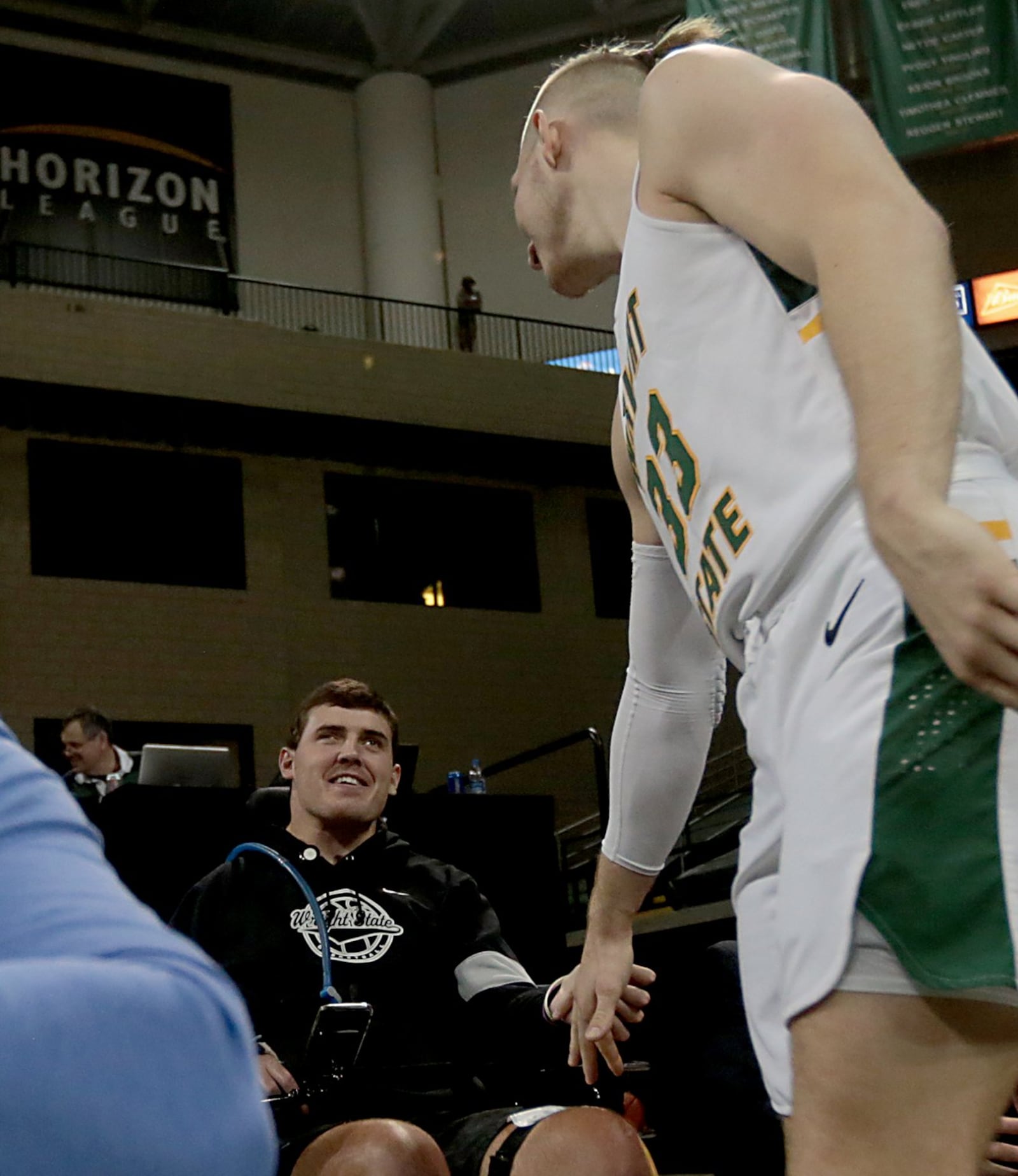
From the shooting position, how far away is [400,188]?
17.8 metres

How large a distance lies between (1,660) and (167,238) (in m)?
5.98

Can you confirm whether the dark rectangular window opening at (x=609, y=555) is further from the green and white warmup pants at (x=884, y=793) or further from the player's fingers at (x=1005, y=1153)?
the green and white warmup pants at (x=884, y=793)

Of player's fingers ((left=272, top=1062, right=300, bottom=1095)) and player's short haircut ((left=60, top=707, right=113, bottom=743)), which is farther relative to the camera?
player's short haircut ((left=60, top=707, right=113, bottom=743))

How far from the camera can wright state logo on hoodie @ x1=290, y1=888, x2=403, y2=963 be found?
363cm

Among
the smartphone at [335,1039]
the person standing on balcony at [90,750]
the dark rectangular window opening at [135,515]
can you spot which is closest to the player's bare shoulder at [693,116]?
the smartphone at [335,1039]

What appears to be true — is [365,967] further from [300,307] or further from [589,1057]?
[300,307]

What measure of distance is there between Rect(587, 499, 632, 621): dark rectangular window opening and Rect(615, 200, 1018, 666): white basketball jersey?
567 inches

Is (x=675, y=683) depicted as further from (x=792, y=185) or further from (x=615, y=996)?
(x=792, y=185)

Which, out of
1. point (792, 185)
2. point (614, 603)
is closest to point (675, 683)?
point (792, 185)

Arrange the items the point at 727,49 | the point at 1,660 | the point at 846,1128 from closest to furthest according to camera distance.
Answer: the point at 846,1128, the point at 727,49, the point at 1,660

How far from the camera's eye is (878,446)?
1127mm

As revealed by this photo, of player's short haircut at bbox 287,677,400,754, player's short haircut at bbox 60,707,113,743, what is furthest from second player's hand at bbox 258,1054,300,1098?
player's short haircut at bbox 60,707,113,743

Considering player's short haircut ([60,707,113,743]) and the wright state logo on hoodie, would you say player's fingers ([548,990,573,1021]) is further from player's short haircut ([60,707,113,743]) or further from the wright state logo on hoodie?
player's short haircut ([60,707,113,743])

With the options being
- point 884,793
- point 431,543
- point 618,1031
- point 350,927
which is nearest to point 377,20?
point 431,543
